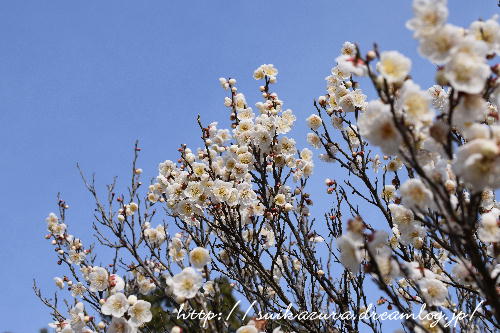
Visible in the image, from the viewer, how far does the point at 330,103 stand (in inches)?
172

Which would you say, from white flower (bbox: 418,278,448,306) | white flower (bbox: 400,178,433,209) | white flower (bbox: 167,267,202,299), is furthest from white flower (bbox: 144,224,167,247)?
white flower (bbox: 400,178,433,209)

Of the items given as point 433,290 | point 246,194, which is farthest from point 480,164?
point 246,194

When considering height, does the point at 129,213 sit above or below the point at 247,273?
above

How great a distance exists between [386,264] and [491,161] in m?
0.67

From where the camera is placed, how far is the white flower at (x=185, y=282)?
106 inches

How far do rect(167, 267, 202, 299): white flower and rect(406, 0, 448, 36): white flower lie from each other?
178 cm

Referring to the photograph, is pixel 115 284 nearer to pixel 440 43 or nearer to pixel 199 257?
pixel 199 257

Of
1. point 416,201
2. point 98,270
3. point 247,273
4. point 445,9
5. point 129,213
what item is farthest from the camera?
point 129,213

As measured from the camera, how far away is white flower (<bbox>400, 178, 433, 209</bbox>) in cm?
196

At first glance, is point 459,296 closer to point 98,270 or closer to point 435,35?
point 435,35

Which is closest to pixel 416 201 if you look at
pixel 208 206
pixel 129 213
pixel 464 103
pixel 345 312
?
pixel 464 103

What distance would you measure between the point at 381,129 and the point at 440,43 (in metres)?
0.41

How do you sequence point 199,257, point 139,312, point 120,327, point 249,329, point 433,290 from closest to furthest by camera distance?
point 433,290 < point 249,329 < point 120,327 < point 139,312 < point 199,257

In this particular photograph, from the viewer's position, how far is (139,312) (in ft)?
9.60
